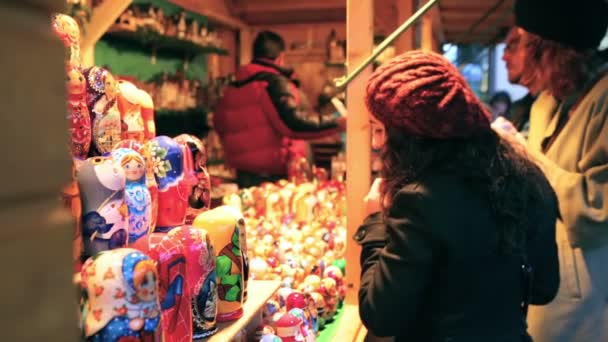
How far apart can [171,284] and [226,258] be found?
0.81 feet

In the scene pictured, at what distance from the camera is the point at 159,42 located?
12.1 feet

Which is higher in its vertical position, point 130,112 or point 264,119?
point 130,112

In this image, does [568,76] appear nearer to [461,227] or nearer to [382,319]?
[461,227]

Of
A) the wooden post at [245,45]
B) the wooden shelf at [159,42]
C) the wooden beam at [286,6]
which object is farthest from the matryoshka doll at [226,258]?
the wooden post at [245,45]

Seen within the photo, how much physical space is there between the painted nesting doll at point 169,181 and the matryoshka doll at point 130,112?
0.07m

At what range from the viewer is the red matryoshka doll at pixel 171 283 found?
38.3 inches

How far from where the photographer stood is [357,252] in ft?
6.09

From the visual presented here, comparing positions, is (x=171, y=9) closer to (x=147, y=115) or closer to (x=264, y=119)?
(x=264, y=119)

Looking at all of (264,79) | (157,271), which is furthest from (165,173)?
(264,79)

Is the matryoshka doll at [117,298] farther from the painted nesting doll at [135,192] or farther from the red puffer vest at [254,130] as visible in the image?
the red puffer vest at [254,130]

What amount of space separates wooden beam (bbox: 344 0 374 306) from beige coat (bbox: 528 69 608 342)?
60 cm

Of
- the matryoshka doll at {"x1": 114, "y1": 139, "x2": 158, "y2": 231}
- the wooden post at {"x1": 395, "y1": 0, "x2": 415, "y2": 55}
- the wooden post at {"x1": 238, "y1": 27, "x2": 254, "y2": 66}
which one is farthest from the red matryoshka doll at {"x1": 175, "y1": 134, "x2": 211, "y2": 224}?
the wooden post at {"x1": 238, "y1": 27, "x2": 254, "y2": 66}

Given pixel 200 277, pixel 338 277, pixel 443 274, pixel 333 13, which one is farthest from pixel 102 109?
pixel 333 13

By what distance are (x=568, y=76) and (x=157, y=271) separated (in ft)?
5.22
